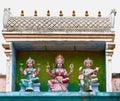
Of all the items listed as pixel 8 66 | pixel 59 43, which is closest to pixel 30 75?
pixel 8 66

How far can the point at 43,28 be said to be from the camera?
753 inches

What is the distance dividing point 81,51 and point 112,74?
53.2 inches

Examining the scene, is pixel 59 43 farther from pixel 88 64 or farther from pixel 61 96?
pixel 61 96

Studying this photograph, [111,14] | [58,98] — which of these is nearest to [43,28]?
Result: [111,14]

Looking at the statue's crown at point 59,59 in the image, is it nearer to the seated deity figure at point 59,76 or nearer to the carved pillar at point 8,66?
the seated deity figure at point 59,76

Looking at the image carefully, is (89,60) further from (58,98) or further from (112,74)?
(58,98)

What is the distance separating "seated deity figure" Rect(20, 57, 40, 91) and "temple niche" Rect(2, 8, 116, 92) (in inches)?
12.4

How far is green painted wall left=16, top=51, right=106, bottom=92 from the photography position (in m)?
19.5

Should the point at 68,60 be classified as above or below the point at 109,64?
above

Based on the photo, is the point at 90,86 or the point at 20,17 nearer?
the point at 90,86

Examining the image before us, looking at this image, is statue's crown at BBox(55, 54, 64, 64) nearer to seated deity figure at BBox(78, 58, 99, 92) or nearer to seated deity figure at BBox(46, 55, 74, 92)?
seated deity figure at BBox(46, 55, 74, 92)

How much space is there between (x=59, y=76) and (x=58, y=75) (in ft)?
0.17

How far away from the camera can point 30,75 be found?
19.1 meters

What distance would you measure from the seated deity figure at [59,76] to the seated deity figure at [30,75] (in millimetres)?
419
